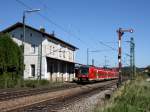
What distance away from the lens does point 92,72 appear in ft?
190

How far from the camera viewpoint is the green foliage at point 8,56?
4622 centimetres

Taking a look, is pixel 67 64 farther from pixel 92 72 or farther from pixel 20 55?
pixel 20 55

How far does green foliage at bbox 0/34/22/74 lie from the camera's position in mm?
46219

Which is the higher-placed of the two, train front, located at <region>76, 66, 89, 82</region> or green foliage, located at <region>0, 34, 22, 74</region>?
green foliage, located at <region>0, 34, 22, 74</region>

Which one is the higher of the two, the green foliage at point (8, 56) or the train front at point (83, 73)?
the green foliage at point (8, 56)

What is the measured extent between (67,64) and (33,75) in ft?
51.8

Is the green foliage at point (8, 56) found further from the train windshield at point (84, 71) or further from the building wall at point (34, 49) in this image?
the train windshield at point (84, 71)

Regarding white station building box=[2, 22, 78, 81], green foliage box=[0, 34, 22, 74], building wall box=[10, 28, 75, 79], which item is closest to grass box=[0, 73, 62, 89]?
green foliage box=[0, 34, 22, 74]

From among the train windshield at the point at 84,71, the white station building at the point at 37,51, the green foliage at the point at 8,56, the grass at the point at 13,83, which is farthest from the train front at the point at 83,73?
the green foliage at the point at 8,56

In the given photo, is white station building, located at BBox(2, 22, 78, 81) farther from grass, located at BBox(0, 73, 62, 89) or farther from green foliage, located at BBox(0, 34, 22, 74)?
grass, located at BBox(0, 73, 62, 89)

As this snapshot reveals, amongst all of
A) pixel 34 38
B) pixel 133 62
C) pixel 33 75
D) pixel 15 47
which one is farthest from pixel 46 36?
pixel 133 62

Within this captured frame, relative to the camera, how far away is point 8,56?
46875 mm

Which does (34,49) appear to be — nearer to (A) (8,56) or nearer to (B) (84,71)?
(B) (84,71)

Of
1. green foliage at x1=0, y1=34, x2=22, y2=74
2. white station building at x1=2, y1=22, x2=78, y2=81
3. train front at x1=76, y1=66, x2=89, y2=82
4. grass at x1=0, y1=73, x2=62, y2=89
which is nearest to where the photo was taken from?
grass at x1=0, y1=73, x2=62, y2=89
